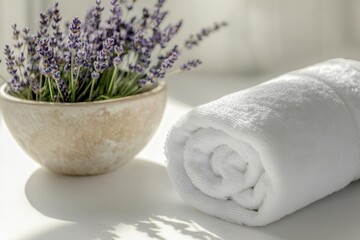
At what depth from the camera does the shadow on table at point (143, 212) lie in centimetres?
101

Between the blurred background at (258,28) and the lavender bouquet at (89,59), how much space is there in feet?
2.70

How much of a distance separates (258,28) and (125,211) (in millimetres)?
1107

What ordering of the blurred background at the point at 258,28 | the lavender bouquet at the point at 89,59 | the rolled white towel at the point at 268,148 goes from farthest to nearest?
the blurred background at the point at 258,28
the lavender bouquet at the point at 89,59
the rolled white towel at the point at 268,148

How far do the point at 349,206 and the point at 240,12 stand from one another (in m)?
1.08

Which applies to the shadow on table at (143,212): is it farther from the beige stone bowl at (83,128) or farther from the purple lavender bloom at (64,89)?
the purple lavender bloom at (64,89)

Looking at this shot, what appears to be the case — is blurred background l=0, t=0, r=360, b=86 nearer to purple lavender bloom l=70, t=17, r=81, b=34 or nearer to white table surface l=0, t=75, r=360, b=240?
white table surface l=0, t=75, r=360, b=240

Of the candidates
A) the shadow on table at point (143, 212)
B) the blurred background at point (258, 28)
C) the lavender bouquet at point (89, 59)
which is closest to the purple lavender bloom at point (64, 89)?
the lavender bouquet at point (89, 59)

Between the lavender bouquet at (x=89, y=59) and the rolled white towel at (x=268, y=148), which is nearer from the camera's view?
the rolled white towel at (x=268, y=148)

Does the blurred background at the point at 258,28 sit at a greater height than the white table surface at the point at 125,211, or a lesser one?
greater

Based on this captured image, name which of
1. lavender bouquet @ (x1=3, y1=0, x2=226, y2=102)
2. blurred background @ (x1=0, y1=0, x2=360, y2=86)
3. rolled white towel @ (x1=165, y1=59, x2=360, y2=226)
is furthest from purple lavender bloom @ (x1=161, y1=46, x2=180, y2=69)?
blurred background @ (x1=0, y1=0, x2=360, y2=86)

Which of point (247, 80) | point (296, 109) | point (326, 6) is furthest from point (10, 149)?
point (326, 6)

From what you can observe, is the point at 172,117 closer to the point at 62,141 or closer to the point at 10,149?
the point at 10,149

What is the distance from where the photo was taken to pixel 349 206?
1105 mm

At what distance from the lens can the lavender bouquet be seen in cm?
109
